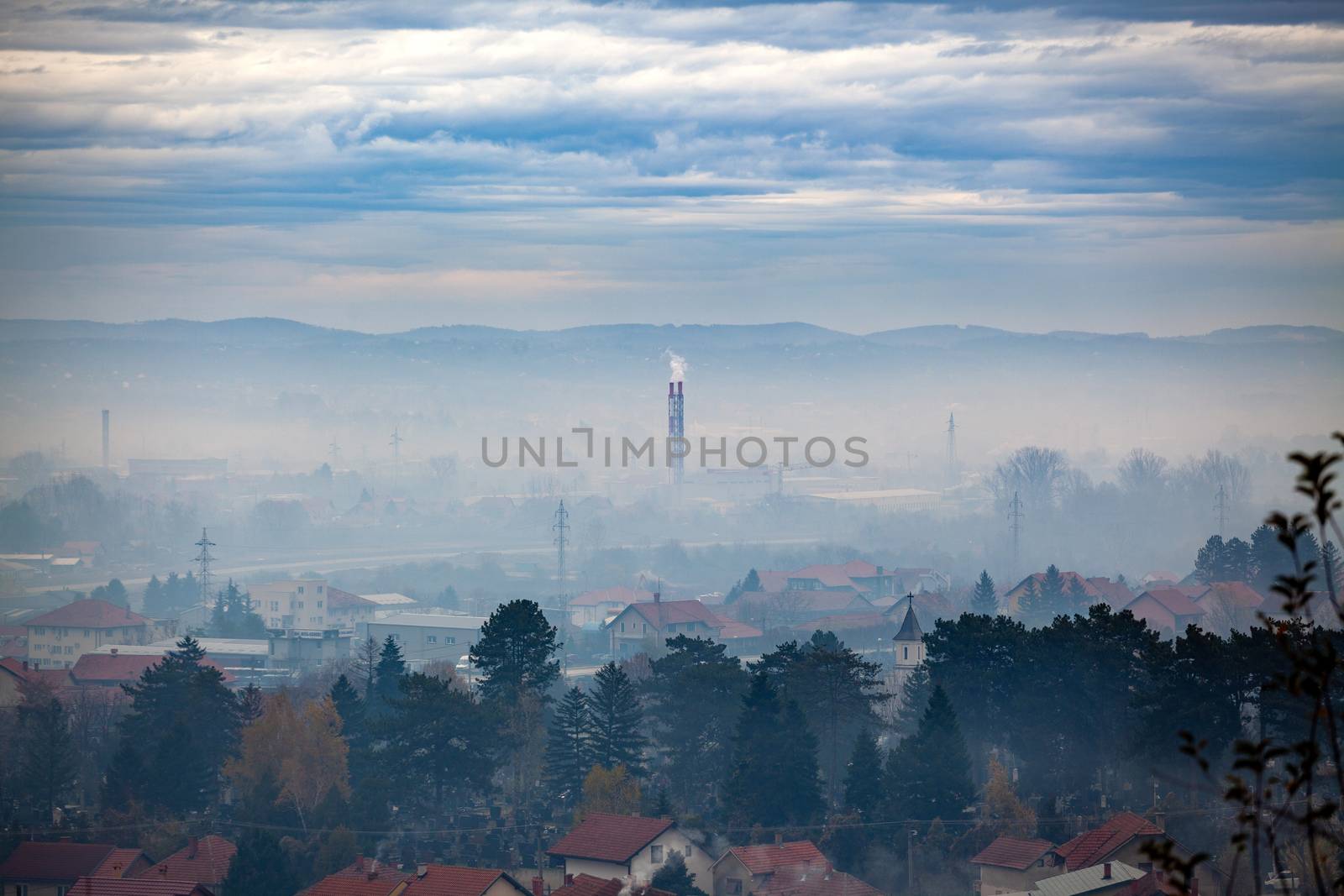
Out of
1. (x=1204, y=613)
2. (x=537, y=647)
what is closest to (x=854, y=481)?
(x=1204, y=613)

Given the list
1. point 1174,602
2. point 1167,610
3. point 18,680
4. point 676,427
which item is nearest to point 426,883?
point 18,680

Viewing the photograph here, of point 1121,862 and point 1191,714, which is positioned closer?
point 1121,862

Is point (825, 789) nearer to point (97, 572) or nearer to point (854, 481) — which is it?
point (97, 572)

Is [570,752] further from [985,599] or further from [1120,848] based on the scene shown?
[985,599]

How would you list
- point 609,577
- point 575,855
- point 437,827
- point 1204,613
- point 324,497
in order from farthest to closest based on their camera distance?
1. point 324,497
2. point 609,577
3. point 1204,613
4. point 437,827
5. point 575,855

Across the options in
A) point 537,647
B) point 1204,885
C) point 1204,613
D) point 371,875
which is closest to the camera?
point 1204,885

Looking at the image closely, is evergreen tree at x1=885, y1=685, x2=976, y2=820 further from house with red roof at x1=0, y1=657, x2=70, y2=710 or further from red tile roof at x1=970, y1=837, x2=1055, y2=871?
house with red roof at x1=0, y1=657, x2=70, y2=710

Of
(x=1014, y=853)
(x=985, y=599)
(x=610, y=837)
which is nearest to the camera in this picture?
(x=1014, y=853)
